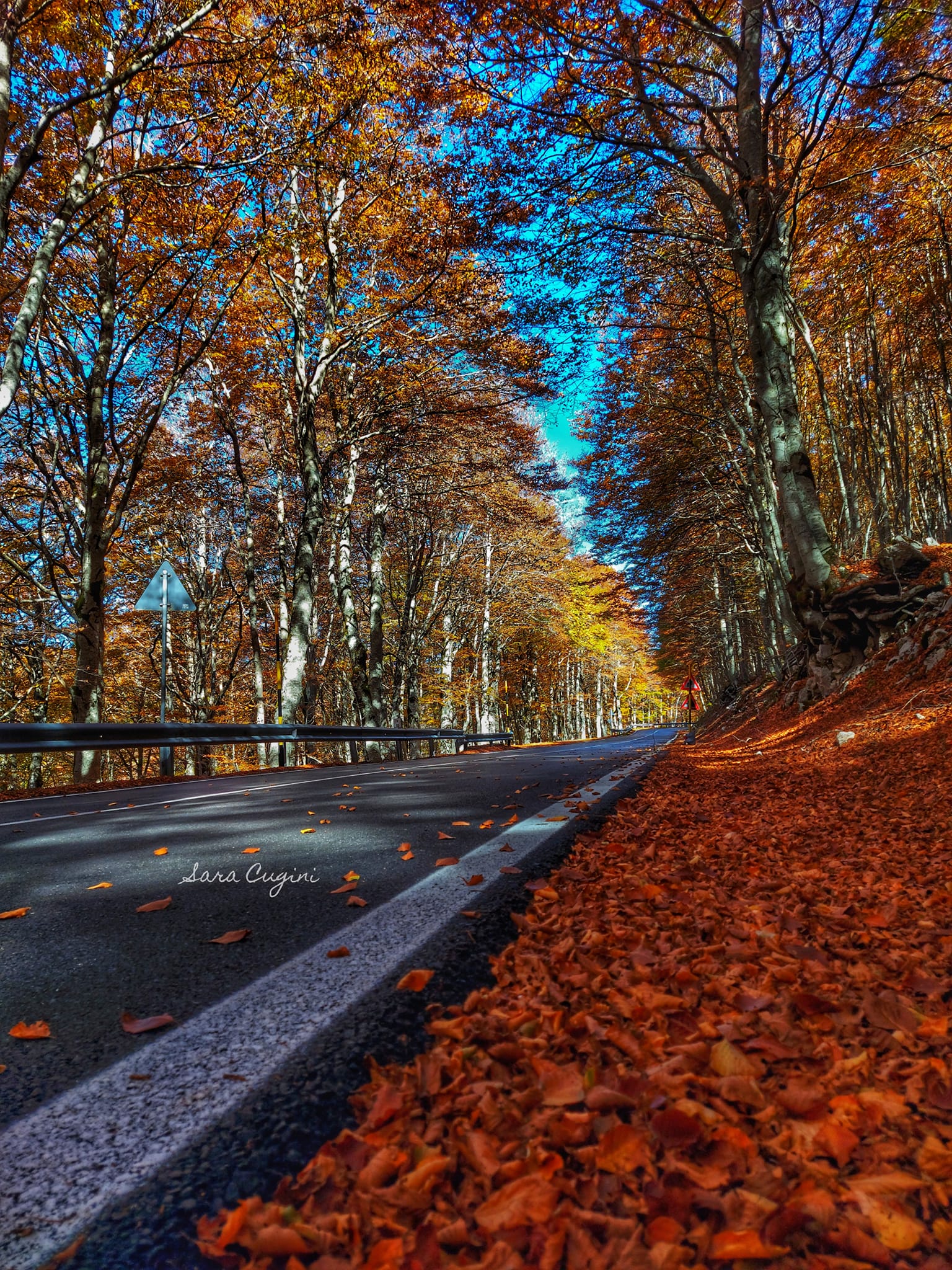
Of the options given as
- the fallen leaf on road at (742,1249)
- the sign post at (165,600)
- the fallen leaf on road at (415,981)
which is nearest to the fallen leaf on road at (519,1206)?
the fallen leaf on road at (742,1249)

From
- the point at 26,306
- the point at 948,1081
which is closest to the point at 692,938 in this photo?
the point at 948,1081

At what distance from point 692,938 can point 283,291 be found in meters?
15.5

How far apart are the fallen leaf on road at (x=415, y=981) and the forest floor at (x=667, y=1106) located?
142 millimetres

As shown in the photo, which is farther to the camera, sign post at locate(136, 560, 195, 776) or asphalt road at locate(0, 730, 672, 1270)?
sign post at locate(136, 560, 195, 776)

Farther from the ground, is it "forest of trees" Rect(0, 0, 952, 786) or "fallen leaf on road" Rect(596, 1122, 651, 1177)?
"forest of trees" Rect(0, 0, 952, 786)

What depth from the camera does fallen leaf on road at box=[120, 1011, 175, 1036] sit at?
151cm

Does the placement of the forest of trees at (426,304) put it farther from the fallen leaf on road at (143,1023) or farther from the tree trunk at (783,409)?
the fallen leaf on road at (143,1023)

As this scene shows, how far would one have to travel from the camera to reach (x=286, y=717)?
12.7 metres

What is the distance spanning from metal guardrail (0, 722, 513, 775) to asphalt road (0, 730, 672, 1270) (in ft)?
9.44

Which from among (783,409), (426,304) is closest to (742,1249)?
(783,409)

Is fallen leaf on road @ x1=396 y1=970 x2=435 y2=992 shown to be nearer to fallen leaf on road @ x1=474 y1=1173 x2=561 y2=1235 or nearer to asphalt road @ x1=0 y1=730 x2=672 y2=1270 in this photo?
asphalt road @ x1=0 y1=730 x2=672 y2=1270

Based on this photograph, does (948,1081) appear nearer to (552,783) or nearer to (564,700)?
(552,783)

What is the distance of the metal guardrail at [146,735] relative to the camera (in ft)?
22.6

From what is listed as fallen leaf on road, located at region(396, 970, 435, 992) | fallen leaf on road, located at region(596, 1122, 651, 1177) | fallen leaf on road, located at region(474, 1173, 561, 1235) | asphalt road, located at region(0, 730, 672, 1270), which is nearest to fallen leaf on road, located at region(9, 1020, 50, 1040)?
asphalt road, located at region(0, 730, 672, 1270)
